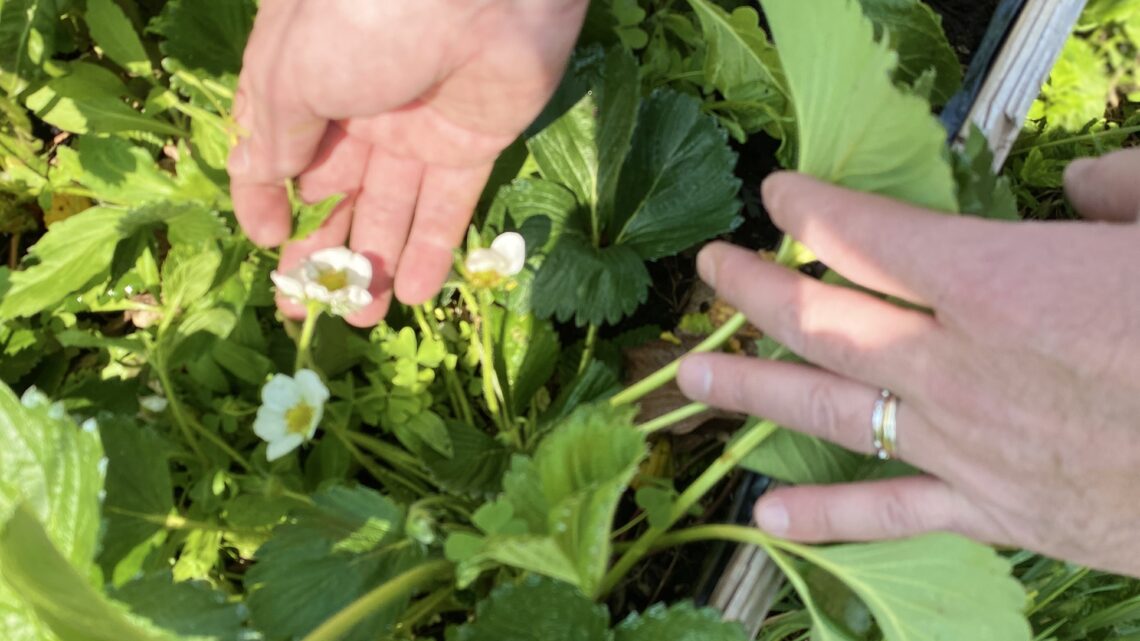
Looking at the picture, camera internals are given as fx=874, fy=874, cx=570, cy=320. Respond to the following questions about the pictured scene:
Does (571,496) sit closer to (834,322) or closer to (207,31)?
(834,322)

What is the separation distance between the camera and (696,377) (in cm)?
76

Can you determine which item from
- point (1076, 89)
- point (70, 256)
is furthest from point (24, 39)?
point (1076, 89)

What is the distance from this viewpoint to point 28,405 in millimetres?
646

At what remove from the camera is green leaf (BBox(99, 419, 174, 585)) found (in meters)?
0.78

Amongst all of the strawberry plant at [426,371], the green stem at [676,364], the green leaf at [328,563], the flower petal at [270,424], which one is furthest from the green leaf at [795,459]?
the flower petal at [270,424]

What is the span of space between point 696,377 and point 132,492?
0.52 m

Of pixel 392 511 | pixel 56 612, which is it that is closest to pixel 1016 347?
pixel 392 511

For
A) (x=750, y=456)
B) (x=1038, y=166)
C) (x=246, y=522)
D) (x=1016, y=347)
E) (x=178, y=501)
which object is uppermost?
(x=1016, y=347)

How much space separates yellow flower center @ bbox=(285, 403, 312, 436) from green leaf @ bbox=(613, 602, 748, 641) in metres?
0.36

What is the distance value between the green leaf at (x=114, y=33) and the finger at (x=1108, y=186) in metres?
0.97

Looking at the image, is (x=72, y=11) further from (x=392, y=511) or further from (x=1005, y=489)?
(x=1005, y=489)

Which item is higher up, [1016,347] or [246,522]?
[1016,347]

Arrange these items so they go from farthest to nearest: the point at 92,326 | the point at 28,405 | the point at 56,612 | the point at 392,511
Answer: the point at 92,326 < the point at 392,511 < the point at 28,405 < the point at 56,612

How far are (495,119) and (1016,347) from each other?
568 mm
